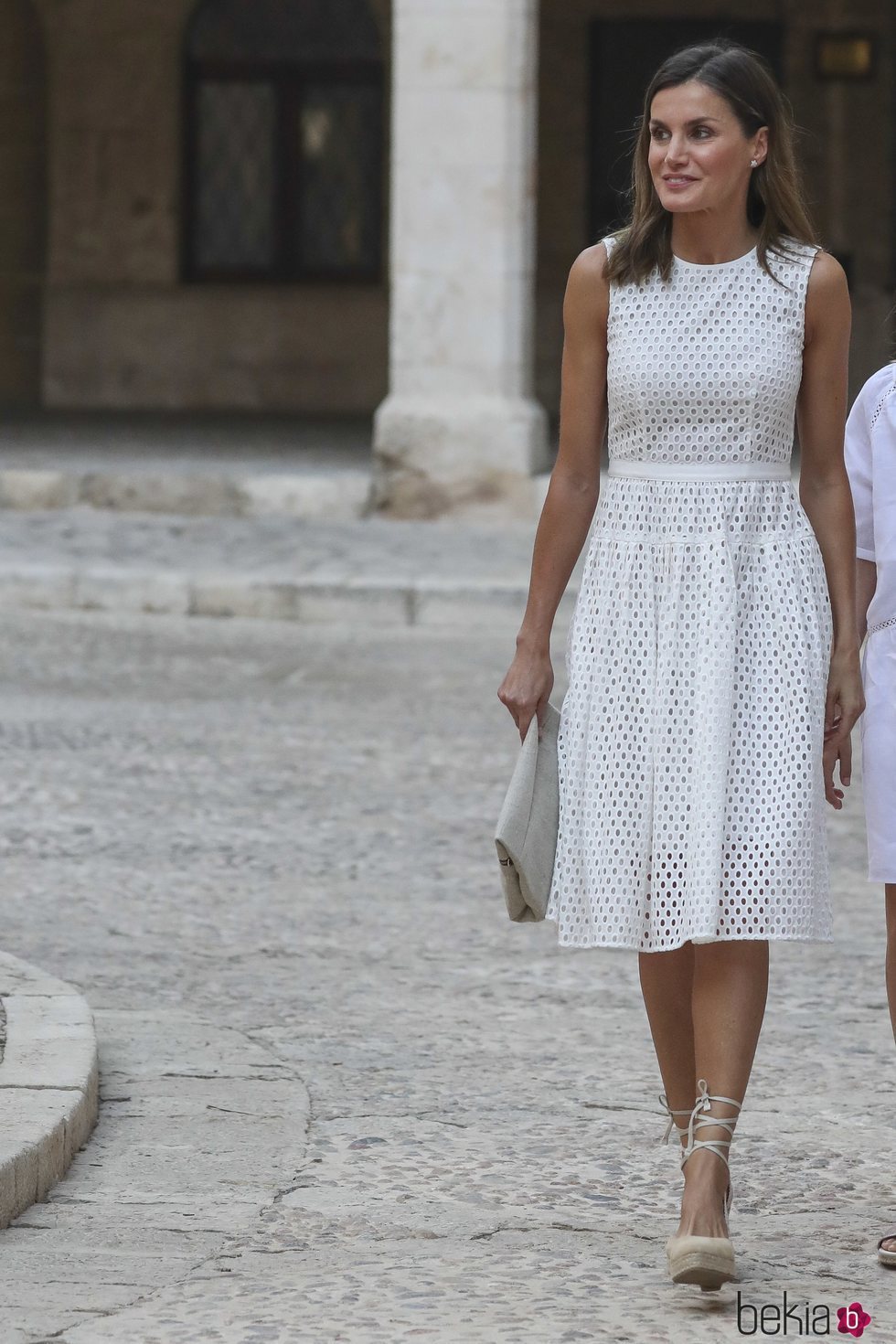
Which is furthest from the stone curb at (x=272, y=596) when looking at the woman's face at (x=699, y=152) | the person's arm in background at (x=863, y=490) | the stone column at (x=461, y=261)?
the woman's face at (x=699, y=152)

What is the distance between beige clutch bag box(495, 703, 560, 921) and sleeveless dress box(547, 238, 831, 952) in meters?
0.02

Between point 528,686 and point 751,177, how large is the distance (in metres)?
0.77

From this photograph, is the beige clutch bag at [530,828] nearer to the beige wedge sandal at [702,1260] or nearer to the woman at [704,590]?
the woman at [704,590]

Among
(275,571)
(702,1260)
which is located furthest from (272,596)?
(702,1260)

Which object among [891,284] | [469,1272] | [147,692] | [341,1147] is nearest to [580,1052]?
[341,1147]

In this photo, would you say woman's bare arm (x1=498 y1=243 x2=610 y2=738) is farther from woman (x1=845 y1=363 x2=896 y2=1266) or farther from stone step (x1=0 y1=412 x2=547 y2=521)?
stone step (x1=0 y1=412 x2=547 y2=521)

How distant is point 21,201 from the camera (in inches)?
742

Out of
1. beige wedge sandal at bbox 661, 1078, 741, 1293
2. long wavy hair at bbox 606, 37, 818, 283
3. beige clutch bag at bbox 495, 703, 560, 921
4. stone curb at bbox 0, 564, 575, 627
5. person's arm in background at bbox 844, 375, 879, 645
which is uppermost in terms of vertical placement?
long wavy hair at bbox 606, 37, 818, 283

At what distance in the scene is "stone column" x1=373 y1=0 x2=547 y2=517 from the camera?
12125 millimetres

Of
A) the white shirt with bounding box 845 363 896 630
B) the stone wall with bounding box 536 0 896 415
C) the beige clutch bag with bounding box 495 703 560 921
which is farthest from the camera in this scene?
the stone wall with bounding box 536 0 896 415

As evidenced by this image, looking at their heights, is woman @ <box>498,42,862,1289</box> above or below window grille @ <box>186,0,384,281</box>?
below

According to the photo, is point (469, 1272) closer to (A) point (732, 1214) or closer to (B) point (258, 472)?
(A) point (732, 1214)

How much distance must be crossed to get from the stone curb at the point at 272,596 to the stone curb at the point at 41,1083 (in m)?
5.69

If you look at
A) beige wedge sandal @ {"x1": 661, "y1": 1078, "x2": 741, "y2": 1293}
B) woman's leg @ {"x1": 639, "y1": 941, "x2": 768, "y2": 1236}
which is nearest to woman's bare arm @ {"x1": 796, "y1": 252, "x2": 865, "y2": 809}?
woman's leg @ {"x1": 639, "y1": 941, "x2": 768, "y2": 1236}
